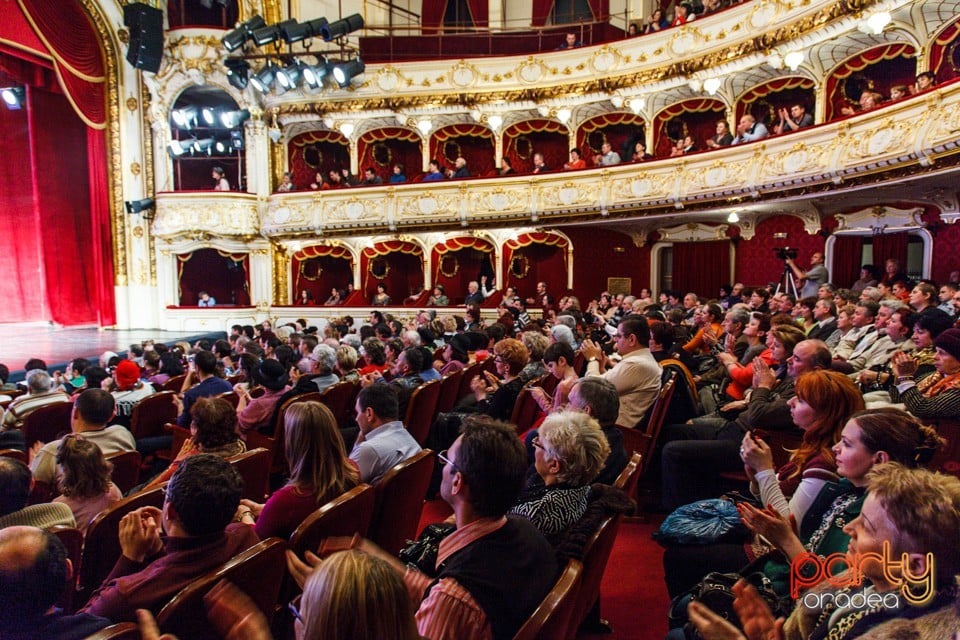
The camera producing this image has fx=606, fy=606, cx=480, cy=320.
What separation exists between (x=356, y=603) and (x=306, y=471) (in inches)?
48.1

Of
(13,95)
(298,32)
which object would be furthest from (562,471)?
(13,95)

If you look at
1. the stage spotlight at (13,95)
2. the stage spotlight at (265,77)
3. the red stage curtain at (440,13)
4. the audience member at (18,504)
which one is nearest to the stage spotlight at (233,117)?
the stage spotlight at (265,77)

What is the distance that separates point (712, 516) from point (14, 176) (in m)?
14.1

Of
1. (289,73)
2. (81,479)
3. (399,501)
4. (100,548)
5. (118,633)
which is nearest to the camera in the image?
(118,633)

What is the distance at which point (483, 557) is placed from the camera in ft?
4.41

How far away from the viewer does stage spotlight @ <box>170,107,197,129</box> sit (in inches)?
494

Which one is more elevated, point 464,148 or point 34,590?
point 464,148

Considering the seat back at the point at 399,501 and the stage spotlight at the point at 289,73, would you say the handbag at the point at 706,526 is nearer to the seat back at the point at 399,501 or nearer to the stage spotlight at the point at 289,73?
the seat back at the point at 399,501

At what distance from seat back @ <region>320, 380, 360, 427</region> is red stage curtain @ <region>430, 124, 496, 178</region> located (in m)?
10.8

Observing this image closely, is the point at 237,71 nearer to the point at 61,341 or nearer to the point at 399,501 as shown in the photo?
the point at 61,341

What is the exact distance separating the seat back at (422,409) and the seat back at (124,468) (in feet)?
4.53

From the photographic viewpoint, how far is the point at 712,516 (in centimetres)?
201

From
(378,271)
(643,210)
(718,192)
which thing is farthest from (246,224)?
(718,192)

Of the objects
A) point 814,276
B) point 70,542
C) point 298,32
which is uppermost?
point 298,32
